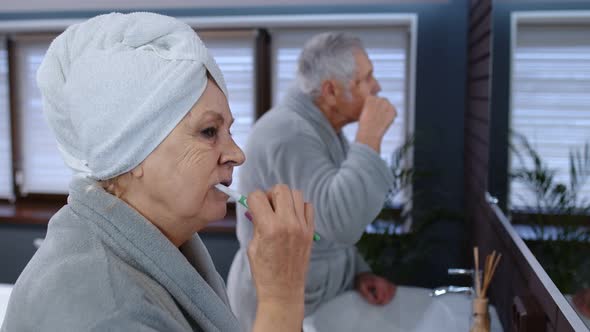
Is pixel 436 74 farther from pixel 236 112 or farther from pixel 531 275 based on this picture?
pixel 531 275

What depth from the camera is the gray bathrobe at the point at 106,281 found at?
2.26 ft

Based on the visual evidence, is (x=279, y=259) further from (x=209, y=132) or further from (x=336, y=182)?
(x=336, y=182)

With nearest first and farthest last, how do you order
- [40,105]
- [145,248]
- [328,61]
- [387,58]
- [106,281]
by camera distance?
[106,281] → [145,248] → [328,61] → [387,58] → [40,105]

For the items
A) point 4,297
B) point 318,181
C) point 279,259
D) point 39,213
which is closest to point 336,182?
point 318,181

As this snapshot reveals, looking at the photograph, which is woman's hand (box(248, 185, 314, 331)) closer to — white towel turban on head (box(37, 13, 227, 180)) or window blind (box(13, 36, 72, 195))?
white towel turban on head (box(37, 13, 227, 180))

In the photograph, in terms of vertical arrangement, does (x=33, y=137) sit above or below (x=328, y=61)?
below

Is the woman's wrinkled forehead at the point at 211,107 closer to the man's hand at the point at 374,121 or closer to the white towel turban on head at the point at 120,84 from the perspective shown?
the white towel turban on head at the point at 120,84

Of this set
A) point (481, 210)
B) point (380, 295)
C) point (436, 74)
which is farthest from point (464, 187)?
point (380, 295)

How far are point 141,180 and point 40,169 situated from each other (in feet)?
10.5

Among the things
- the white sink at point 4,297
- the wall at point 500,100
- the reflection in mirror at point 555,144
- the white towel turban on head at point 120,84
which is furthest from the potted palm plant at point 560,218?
the white sink at point 4,297

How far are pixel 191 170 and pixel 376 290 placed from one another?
101 cm

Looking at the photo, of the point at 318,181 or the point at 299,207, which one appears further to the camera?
the point at 318,181

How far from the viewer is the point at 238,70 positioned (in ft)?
11.5

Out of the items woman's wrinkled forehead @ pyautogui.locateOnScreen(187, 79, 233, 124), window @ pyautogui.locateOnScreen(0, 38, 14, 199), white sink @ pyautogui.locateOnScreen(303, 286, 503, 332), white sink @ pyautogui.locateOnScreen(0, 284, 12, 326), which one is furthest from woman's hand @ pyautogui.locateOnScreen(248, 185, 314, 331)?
window @ pyautogui.locateOnScreen(0, 38, 14, 199)
